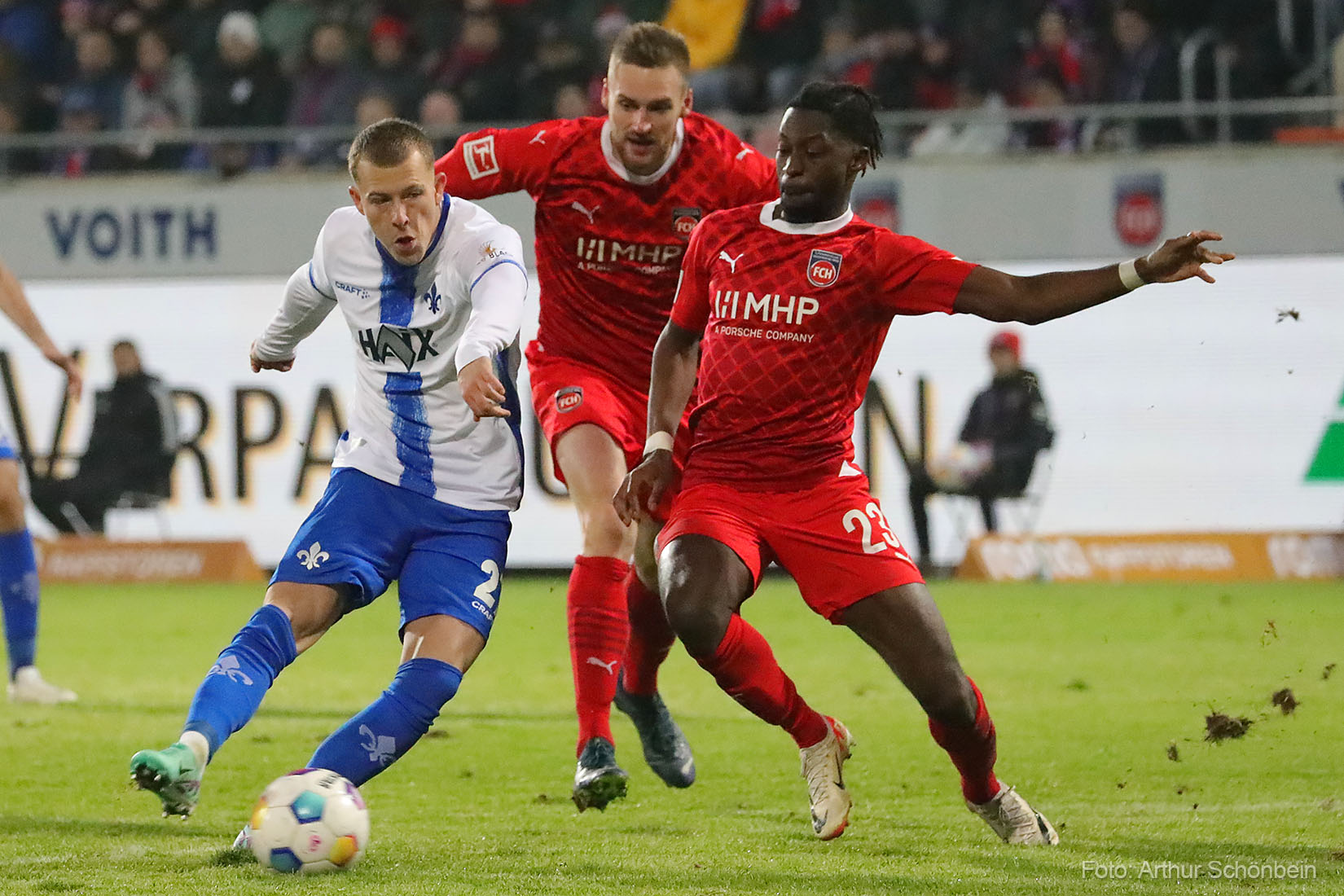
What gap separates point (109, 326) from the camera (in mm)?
14867

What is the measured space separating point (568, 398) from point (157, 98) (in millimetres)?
Answer: 11010

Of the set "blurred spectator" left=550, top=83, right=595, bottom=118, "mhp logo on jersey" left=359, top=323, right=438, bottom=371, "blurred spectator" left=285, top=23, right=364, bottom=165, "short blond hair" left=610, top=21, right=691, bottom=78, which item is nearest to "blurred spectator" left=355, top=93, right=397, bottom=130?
"blurred spectator" left=285, top=23, right=364, bottom=165

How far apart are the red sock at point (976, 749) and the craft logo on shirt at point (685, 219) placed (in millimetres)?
2062

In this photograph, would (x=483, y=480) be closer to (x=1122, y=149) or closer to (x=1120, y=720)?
(x=1120, y=720)

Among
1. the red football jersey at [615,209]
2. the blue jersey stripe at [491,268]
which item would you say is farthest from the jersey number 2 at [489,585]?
the red football jersey at [615,209]

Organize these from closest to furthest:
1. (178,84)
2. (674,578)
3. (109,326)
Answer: (674,578) → (109,326) → (178,84)

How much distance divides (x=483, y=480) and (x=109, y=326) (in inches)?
412

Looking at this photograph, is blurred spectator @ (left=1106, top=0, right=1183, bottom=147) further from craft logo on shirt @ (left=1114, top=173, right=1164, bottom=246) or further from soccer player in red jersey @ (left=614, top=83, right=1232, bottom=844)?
soccer player in red jersey @ (left=614, top=83, right=1232, bottom=844)

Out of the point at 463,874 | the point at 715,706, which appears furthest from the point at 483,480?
the point at 715,706

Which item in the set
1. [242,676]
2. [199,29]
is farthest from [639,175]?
[199,29]

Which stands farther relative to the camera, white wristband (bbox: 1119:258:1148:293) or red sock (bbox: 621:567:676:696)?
red sock (bbox: 621:567:676:696)

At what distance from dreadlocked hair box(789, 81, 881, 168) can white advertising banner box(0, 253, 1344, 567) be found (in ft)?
28.3

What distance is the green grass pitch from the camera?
4637 mm

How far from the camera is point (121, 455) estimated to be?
48.3 ft
